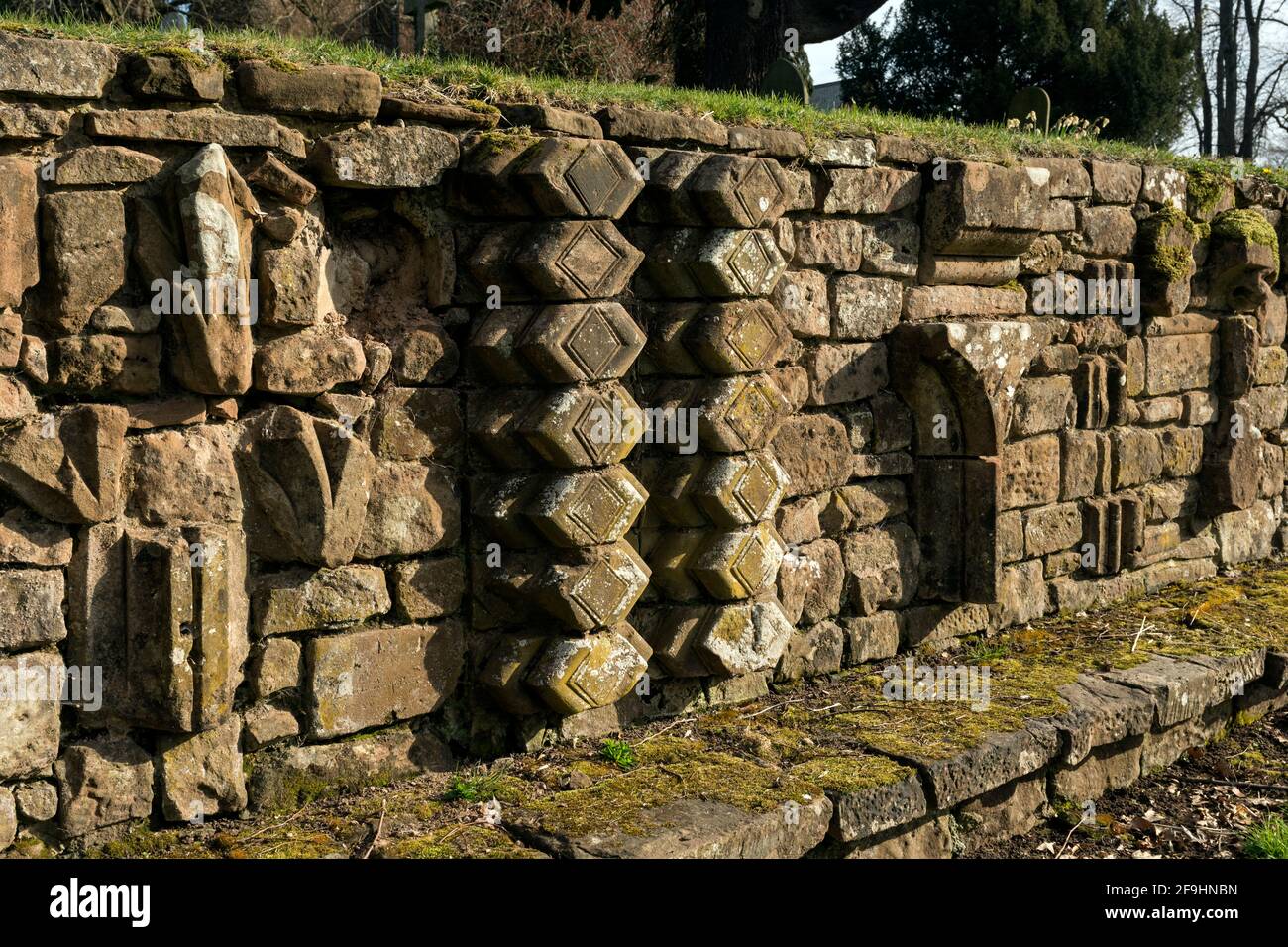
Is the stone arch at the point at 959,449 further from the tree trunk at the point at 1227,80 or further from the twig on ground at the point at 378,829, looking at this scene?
the tree trunk at the point at 1227,80

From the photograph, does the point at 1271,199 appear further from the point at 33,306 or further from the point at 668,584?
the point at 33,306

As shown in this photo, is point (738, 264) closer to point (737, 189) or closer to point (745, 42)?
point (737, 189)

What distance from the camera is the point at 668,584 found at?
4.68 m

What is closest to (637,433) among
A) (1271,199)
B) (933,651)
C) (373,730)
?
(373,730)

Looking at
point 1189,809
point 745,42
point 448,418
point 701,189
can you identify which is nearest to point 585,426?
point 448,418

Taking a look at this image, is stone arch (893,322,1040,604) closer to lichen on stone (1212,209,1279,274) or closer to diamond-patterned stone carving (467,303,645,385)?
diamond-patterned stone carving (467,303,645,385)

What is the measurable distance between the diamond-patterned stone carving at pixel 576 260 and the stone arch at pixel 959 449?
173cm

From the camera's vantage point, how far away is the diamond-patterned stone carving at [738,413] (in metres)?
4.58

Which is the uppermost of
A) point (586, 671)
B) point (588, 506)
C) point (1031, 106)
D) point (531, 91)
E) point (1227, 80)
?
point (1227, 80)

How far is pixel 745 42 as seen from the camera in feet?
31.3

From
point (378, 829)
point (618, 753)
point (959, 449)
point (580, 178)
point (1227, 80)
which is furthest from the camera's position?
point (1227, 80)

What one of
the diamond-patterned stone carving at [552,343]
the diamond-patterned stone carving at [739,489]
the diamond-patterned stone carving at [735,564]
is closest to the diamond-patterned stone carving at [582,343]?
the diamond-patterned stone carving at [552,343]

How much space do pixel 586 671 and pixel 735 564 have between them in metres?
0.72

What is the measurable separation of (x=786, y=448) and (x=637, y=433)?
3.14 ft
